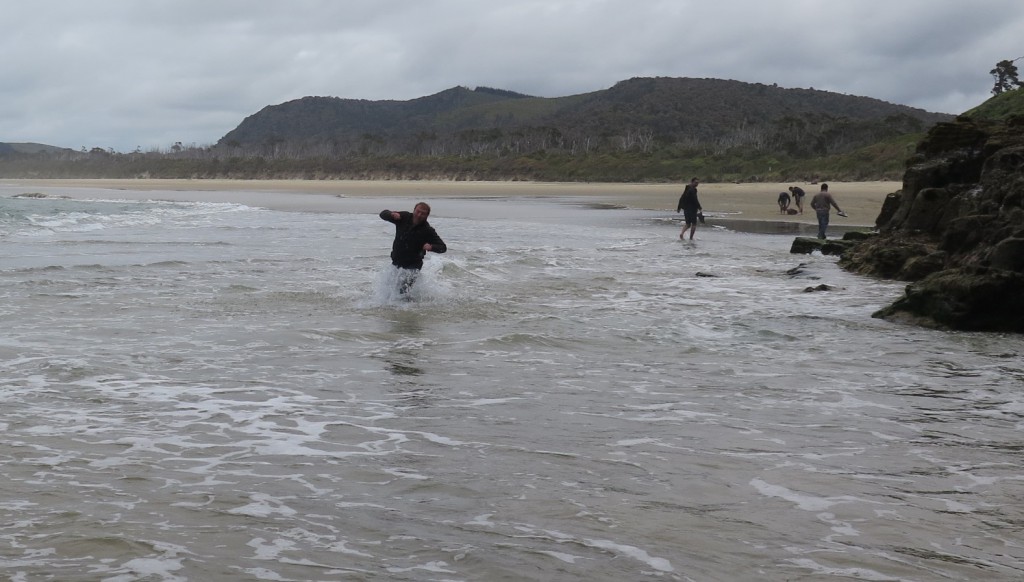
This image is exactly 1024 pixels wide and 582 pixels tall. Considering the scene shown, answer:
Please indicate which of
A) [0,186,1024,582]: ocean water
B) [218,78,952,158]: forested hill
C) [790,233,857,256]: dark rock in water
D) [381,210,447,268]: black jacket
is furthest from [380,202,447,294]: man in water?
[218,78,952,158]: forested hill

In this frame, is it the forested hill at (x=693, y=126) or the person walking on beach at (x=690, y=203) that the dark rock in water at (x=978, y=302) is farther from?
the forested hill at (x=693, y=126)

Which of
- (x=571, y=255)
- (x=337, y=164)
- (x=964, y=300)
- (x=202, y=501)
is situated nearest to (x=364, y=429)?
(x=202, y=501)

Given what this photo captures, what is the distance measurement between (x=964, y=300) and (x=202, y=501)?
8.58 metres

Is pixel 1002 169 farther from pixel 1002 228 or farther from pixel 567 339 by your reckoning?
pixel 567 339

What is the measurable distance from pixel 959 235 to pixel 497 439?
407 inches

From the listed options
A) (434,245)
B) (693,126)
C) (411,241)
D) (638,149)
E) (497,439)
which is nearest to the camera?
(497,439)

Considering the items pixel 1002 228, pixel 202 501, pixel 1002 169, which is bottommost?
pixel 202 501

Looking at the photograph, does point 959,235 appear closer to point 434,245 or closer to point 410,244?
point 434,245

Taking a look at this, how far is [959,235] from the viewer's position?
13492 mm

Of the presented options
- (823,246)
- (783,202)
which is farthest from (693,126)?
(823,246)

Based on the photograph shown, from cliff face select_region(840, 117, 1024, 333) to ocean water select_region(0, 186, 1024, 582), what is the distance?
1.59 feet

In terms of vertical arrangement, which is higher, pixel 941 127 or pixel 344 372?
pixel 941 127

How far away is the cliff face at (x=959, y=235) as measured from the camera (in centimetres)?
1002

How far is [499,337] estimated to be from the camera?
9.70 meters
